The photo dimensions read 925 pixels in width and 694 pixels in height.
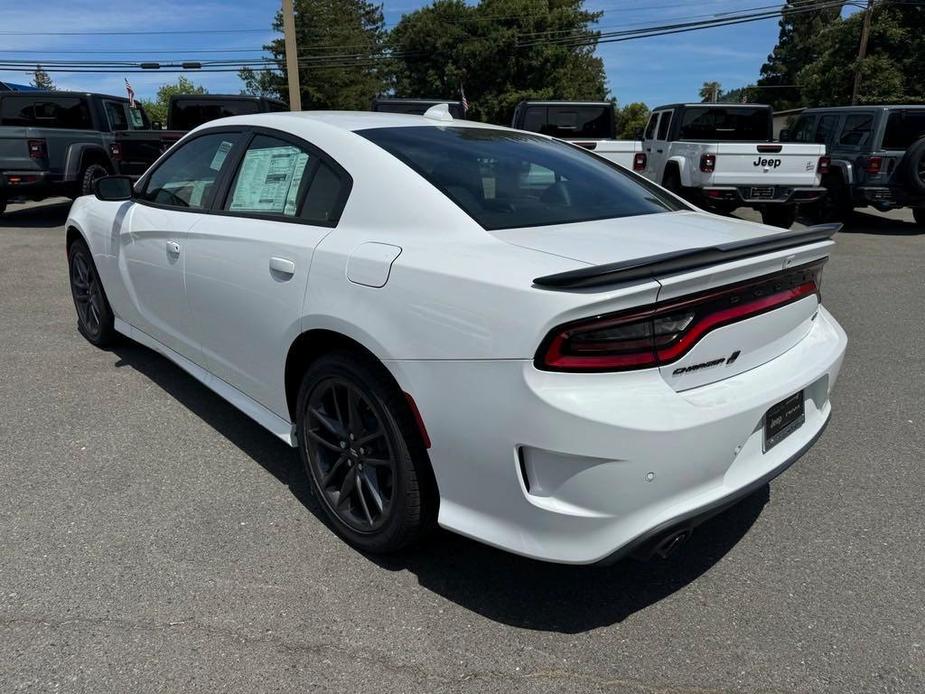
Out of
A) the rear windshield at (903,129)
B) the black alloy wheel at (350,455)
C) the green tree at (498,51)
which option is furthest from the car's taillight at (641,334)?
the green tree at (498,51)

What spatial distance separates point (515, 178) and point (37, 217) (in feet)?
41.9

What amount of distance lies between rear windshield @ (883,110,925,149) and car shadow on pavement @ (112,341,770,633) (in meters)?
10.2

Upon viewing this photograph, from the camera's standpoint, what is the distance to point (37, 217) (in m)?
12.8

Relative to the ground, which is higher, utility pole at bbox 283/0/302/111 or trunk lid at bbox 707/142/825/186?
utility pole at bbox 283/0/302/111

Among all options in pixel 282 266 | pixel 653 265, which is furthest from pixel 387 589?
pixel 653 265

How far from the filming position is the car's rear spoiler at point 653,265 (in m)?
1.90

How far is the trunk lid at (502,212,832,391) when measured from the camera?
2.07m

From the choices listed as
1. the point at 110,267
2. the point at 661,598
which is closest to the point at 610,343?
the point at 661,598

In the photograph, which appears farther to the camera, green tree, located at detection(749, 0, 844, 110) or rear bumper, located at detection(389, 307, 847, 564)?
green tree, located at detection(749, 0, 844, 110)

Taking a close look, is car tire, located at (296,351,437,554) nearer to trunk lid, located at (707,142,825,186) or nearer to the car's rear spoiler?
the car's rear spoiler

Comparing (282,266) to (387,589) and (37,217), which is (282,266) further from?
(37,217)

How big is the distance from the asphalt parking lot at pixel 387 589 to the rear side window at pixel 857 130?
30.0 ft

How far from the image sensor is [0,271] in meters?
7.88

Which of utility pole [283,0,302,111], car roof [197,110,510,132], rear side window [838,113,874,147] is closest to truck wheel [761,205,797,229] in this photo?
rear side window [838,113,874,147]
